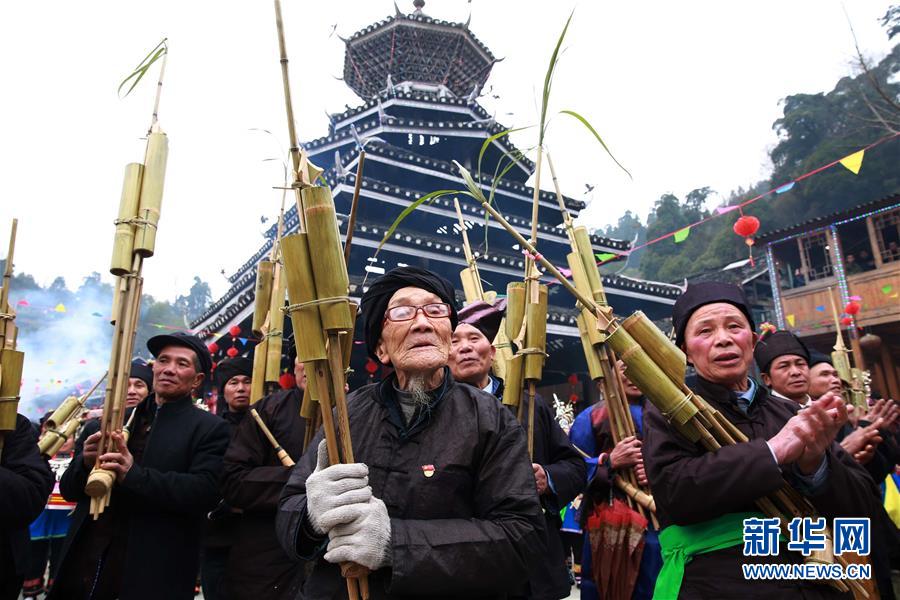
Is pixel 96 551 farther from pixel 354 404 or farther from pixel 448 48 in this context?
pixel 448 48

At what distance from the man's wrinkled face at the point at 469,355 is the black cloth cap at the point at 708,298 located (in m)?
1.12

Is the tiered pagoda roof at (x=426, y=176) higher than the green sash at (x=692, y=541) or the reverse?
higher

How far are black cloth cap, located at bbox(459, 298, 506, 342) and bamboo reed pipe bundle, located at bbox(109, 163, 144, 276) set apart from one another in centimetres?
167

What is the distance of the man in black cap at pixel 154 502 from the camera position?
8.64 feet

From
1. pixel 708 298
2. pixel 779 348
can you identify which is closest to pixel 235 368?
pixel 708 298

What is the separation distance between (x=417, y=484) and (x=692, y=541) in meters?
0.99

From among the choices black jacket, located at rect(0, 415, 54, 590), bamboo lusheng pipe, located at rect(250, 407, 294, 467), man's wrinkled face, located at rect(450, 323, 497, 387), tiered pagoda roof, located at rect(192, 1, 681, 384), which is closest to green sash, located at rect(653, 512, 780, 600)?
man's wrinkled face, located at rect(450, 323, 497, 387)

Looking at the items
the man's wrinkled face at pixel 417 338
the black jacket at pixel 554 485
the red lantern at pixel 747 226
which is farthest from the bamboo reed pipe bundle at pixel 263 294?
the red lantern at pixel 747 226

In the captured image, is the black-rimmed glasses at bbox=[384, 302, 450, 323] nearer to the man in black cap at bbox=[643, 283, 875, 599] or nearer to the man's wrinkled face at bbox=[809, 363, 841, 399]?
the man in black cap at bbox=[643, 283, 875, 599]

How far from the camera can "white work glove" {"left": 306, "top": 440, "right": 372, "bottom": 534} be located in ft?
4.64

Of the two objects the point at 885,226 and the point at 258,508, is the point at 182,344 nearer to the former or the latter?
the point at 258,508

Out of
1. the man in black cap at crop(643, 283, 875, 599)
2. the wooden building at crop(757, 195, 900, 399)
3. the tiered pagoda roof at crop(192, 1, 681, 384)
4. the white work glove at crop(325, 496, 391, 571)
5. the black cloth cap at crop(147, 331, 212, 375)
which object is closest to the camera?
the white work glove at crop(325, 496, 391, 571)

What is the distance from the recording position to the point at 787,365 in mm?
3494

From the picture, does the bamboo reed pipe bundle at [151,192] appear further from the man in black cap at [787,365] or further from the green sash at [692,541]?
the man in black cap at [787,365]
